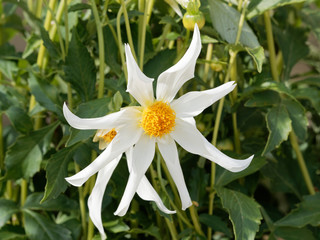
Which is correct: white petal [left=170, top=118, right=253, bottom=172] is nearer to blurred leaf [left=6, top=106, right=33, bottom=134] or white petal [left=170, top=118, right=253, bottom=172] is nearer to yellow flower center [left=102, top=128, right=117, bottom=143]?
yellow flower center [left=102, top=128, right=117, bottom=143]

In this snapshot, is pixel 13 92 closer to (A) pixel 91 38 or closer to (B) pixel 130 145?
(A) pixel 91 38

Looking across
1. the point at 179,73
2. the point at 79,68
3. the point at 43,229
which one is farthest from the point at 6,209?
the point at 179,73

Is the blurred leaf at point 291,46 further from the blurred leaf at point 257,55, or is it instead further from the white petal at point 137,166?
the white petal at point 137,166

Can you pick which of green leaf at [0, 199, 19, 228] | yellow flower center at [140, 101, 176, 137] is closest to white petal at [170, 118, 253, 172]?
yellow flower center at [140, 101, 176, 137]

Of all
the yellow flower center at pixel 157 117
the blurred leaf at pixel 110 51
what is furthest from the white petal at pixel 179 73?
the blurred leaf at pixel 110 51

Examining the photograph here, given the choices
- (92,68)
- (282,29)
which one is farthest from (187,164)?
(282,29)
